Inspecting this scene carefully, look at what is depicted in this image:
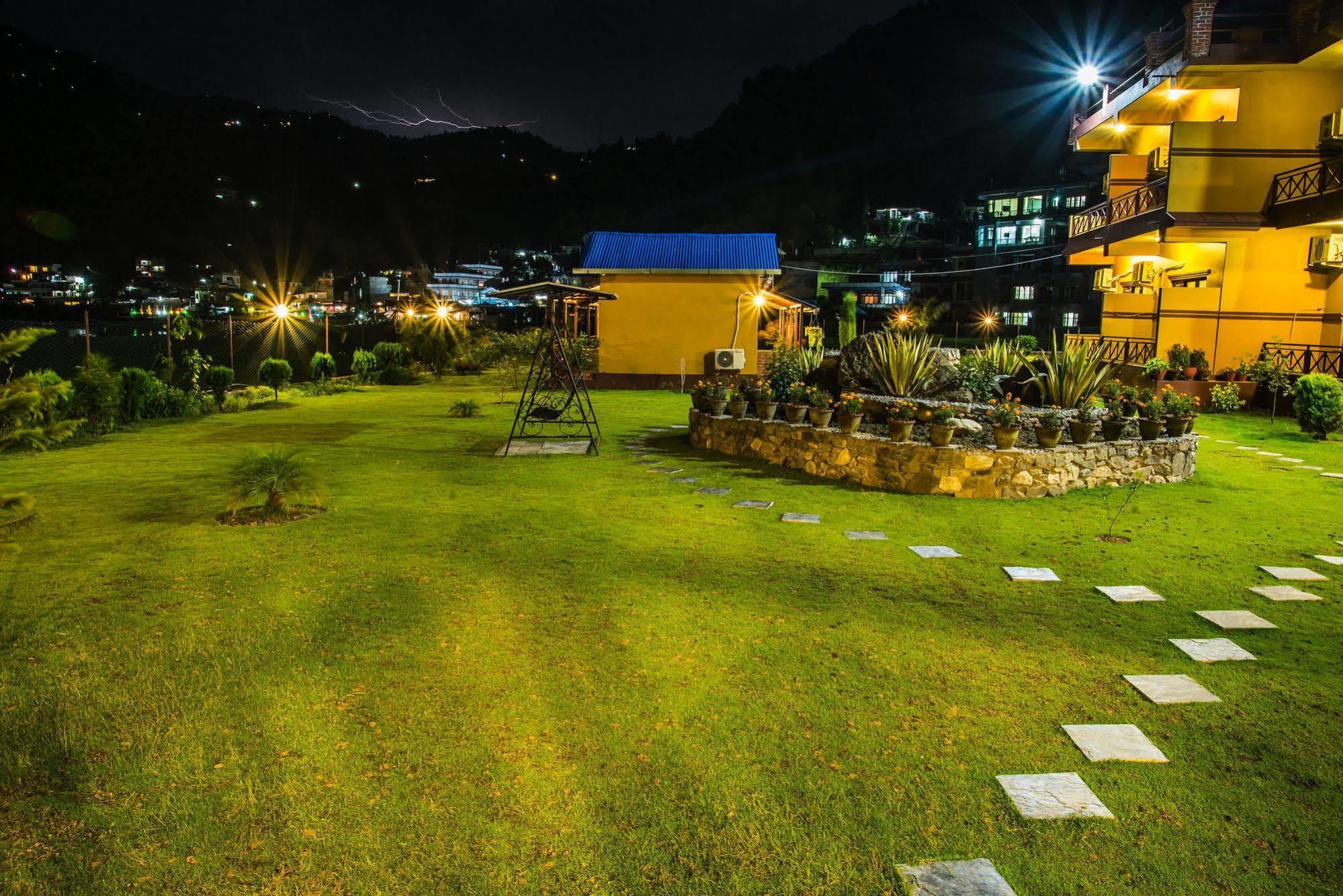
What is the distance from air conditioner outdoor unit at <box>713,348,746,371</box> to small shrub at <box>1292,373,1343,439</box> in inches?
429

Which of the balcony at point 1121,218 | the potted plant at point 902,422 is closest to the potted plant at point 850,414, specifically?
the potted plant at point 902,422

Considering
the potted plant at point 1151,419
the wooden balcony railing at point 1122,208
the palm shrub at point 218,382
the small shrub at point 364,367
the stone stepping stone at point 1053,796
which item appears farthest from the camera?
the small shrub at point 364,367

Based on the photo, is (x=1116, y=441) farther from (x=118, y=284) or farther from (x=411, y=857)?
(x=118, y=284)

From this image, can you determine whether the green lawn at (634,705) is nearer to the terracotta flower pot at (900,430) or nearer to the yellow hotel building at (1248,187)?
the terracotta flower pot at (900,430)

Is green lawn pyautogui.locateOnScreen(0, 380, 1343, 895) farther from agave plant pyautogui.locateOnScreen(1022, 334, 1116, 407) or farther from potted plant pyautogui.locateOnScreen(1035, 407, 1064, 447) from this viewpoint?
agave plant pyautogui.locateOnScreen(1022, 334, 1116, 407)

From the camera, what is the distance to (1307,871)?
2.63 metres

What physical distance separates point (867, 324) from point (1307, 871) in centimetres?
5369

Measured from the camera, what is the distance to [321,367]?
20531 millimetres

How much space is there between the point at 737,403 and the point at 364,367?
14.4m

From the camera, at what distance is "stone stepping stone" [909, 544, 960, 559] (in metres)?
6.27

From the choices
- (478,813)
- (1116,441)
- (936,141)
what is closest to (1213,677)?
(478,813)

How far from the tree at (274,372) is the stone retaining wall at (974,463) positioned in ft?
42.0

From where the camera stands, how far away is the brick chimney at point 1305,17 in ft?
56.4

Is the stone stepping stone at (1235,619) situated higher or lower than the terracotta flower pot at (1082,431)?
lower
